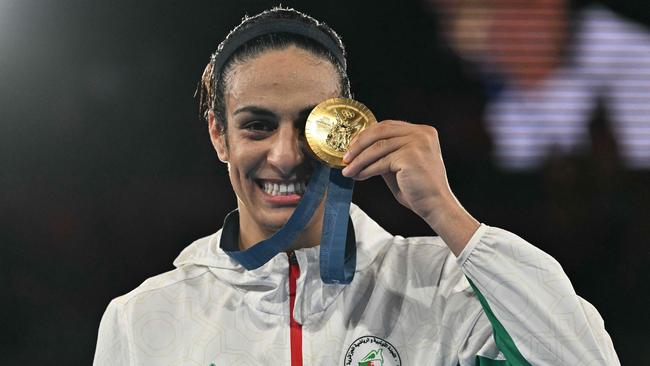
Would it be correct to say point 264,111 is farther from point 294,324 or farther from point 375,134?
point 294,324

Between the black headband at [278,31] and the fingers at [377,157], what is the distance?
0.43 metres

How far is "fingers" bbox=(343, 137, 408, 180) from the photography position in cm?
155

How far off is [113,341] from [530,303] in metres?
0.94

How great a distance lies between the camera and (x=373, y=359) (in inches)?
69.0

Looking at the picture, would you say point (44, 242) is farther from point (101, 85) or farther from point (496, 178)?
point (496, 178)

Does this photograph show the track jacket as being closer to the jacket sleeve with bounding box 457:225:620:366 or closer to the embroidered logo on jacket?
the embroidered logo on jacket

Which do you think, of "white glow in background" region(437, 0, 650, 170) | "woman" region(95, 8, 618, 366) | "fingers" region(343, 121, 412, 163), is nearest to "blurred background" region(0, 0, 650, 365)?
"white glow in background" region(437, 0, 650, 170)

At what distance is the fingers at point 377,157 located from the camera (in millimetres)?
1555

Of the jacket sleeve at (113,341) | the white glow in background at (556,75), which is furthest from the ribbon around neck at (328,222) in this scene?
the white glow in background at (556,75)

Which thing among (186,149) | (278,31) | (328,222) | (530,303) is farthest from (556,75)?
(530,303)

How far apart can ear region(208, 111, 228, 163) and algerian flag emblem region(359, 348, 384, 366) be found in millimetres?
569

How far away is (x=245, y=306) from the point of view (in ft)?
6.11

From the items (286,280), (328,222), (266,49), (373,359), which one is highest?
(266,49)

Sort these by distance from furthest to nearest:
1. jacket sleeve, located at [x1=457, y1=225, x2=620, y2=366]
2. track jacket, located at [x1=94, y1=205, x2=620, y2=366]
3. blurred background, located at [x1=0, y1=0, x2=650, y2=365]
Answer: blurred background, located at [x1=0, y1=0, x2=650, y2=365], track jacket, located at [x1=94, y1=205, x2=620, y2=366], jacket sleeve, located at [x1=457, y1=225, x2=620, y2=366]
